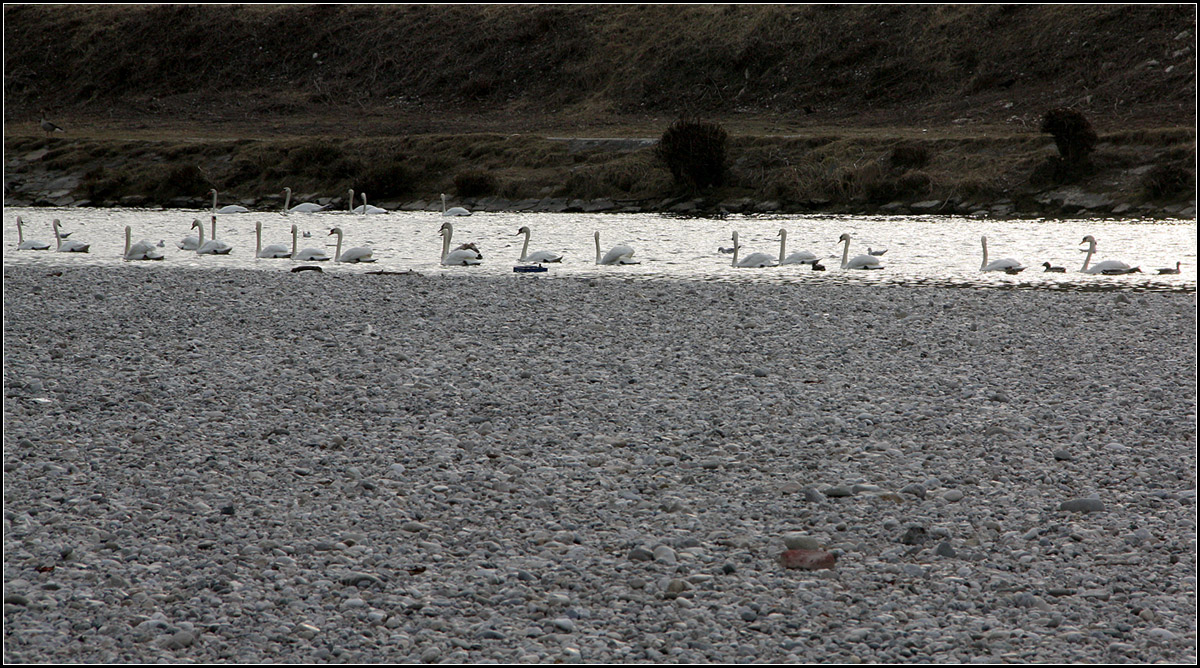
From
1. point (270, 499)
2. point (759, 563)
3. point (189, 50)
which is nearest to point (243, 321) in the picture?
point (270, 499)

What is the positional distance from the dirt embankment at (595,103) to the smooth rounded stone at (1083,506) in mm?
21216

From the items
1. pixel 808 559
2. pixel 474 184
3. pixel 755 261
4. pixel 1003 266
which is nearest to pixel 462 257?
pixel 755 261

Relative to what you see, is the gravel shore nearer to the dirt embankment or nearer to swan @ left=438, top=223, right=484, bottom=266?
swan @ left=438, top=223, right=484, bottom=266

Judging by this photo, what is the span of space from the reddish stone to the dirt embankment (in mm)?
22461

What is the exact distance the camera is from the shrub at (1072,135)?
25734 millimetres

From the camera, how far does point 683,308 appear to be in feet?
38.2

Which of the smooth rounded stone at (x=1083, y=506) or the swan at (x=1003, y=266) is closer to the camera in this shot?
the smooth rounded stone at (x=1083, y=506)

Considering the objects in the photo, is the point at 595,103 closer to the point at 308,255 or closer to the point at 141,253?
the point at 308,255

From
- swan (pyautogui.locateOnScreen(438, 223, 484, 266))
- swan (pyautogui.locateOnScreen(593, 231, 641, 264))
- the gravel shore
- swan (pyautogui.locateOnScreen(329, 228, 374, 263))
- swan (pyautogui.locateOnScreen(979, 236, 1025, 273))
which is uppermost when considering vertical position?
the gravel shore

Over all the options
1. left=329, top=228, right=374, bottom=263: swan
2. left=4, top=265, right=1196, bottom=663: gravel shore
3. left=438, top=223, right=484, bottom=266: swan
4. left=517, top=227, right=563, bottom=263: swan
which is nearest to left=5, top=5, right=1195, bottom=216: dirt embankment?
left=517, top=227, right=563, bottom=263: swan

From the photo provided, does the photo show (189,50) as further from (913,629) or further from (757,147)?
(913,629)

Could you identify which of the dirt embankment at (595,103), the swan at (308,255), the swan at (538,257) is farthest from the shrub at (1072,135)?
the swan at (308,255)

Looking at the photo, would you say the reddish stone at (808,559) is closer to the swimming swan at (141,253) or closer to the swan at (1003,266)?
the swan at (1003,266)

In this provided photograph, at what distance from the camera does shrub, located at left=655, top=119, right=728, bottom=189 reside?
2908cm
